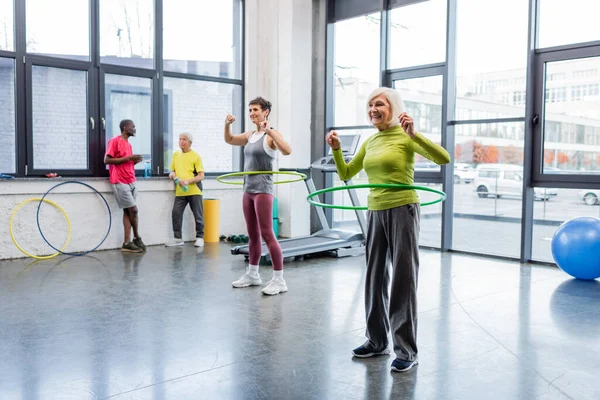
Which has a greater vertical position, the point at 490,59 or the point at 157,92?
the point at 490,59

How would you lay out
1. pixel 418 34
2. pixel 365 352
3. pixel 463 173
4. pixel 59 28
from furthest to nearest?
pixel 418 34, pixel 463 173, pixel 59 28, pixel 365 352

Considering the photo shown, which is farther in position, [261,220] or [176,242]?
[176,242]

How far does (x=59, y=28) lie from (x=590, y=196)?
20.8ft

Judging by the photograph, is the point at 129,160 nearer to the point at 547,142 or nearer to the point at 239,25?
the point at 239,25

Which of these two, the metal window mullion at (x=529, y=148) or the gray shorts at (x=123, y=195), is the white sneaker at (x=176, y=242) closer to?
the gray shorts at (x=123, y=195)

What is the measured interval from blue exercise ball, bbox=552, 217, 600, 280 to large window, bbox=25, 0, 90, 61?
573 centimetres

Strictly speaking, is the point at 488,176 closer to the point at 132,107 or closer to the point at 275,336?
the point at 132,107

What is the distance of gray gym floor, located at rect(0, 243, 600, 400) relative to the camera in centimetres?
270

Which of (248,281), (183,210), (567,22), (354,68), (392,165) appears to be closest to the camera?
(392,165)

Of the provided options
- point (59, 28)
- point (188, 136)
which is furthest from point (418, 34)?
point (59, 28)

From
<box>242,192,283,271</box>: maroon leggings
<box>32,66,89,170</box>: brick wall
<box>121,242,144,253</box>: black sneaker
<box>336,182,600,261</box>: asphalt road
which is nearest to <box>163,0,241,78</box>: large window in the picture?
<box>32,66,89,170</box>: brick wall

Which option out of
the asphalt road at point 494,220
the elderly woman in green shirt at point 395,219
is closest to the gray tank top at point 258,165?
the elderly woman in green shirt at point 395,219

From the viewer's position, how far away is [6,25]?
20.6 feet

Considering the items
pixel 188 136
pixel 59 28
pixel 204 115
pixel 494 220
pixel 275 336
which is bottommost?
pixel 275 336
